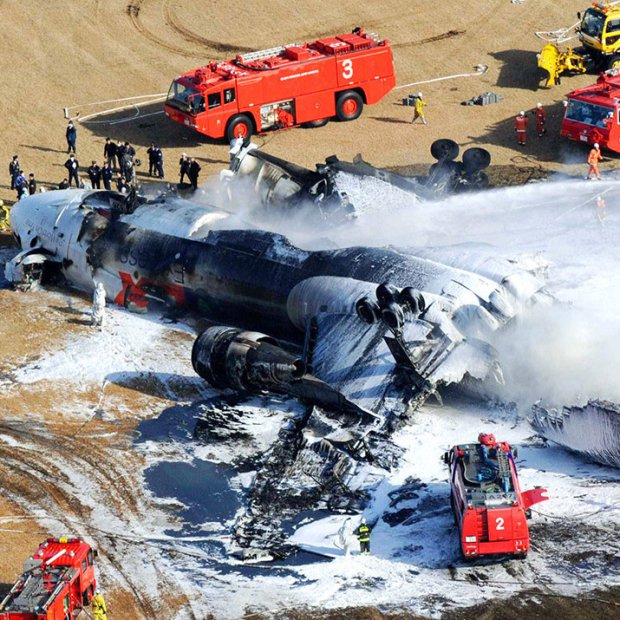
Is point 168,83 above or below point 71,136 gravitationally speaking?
above

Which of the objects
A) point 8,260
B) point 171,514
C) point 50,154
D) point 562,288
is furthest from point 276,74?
point 171,514

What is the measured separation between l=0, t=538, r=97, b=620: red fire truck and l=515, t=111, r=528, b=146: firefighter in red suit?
32.1m

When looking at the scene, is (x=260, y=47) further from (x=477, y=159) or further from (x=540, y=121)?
(x=477, y=159)

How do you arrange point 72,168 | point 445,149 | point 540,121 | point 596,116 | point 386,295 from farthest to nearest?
point 540,121 → point 596,116 → point 72,168 → point 445,149 → point 386,295

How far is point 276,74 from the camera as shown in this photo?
53062 millimetres

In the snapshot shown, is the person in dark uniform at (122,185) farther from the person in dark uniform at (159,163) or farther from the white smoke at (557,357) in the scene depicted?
the white smoke at (557,357)

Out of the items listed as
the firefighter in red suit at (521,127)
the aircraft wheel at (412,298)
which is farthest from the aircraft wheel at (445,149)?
the aircraft wheel at (412,298)

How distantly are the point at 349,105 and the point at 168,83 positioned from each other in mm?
9434

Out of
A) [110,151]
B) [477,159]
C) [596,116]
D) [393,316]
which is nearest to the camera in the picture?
[393,316]

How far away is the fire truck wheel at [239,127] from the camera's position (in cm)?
5306

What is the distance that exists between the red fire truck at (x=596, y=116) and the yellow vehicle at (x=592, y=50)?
19.1 ft

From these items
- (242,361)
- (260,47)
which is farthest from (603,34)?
(242,361)

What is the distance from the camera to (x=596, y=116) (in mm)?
51656

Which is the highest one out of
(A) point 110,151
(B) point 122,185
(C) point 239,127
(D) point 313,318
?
(C) point 239,127
